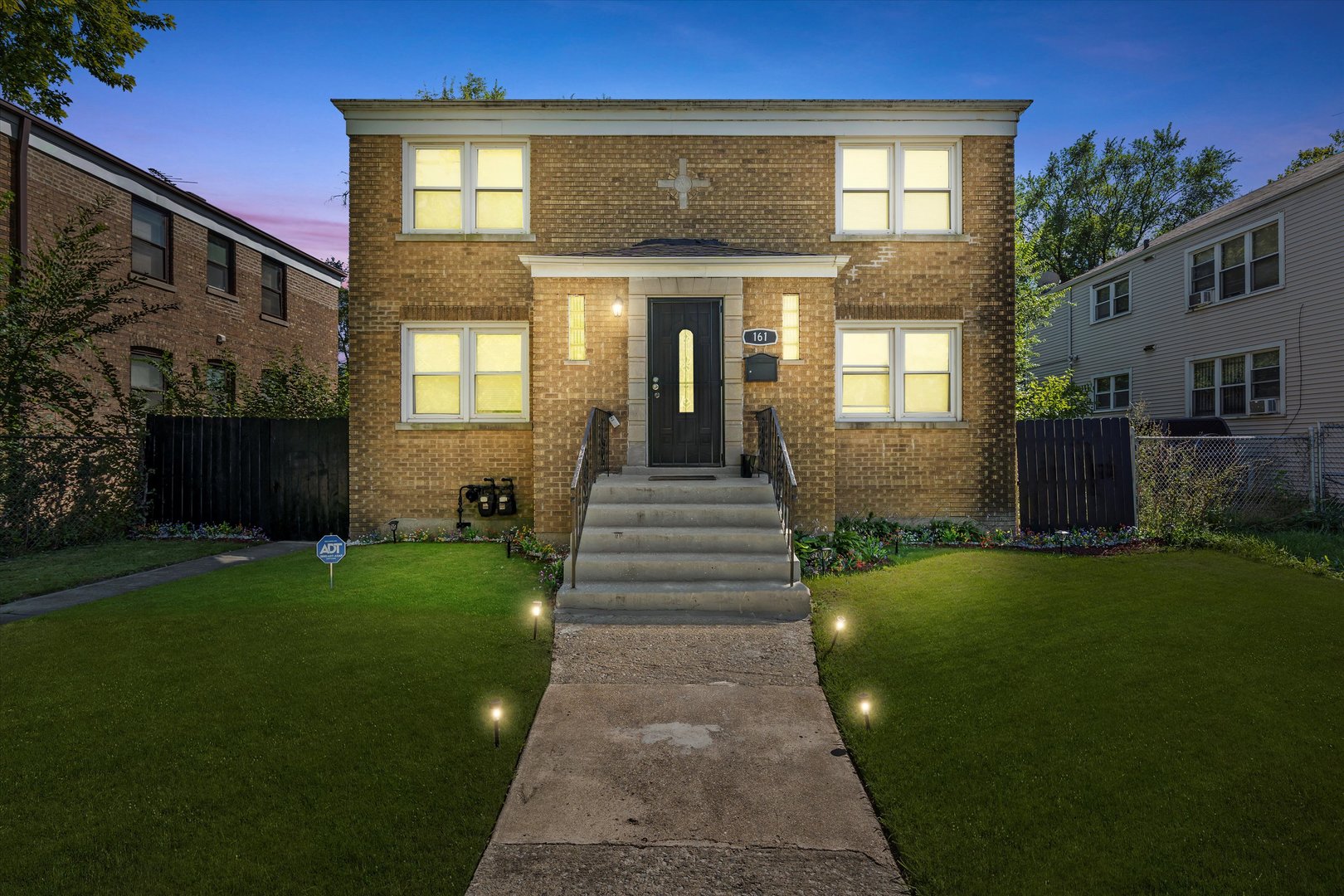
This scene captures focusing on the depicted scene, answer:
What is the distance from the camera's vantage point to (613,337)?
945 cm

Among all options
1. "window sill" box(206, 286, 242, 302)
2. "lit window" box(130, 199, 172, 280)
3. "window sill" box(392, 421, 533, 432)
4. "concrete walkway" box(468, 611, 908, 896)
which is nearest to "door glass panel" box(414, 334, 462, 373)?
"window sill" box(392, 421, 533, 432)

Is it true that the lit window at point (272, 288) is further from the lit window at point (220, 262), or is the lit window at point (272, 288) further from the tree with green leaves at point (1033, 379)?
the tree with green leaves at point (1033, 379)

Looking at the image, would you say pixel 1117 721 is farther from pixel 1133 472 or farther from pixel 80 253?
pixel 80 253

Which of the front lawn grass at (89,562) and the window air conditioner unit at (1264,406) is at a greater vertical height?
the window air conditioner unit at (1264,406)

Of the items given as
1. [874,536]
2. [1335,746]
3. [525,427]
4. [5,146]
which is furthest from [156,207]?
[1335,746]

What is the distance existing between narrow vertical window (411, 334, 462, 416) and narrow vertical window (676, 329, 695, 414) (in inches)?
152

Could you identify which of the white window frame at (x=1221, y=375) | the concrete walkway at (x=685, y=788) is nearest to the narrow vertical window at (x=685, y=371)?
the concrete walkway at (x=685, y=788)

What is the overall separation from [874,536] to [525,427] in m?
5.80

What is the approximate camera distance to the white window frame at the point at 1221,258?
48.2 ft

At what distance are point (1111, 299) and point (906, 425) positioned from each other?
1444 centimetres

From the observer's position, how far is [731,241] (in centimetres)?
1078

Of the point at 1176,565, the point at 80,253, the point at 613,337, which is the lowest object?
the point at 1176,565

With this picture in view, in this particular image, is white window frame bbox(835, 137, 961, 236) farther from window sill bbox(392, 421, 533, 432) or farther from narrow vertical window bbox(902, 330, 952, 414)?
window sill bbox(392, 421, 533, 432)

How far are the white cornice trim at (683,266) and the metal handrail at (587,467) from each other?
206 centimetres
